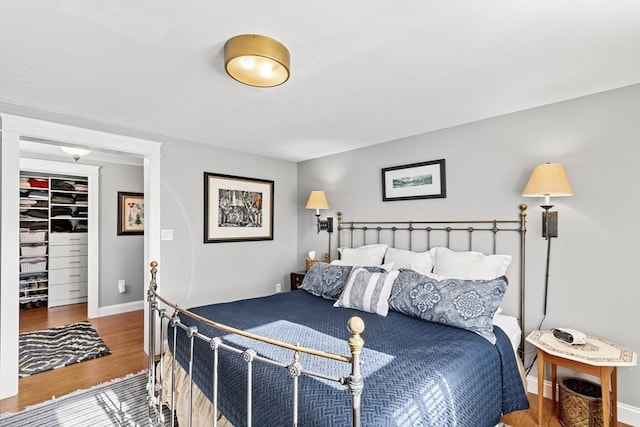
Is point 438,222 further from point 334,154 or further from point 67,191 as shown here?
point 67,191

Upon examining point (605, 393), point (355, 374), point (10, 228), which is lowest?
point (605, 393)

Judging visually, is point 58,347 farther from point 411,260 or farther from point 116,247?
point 411,260

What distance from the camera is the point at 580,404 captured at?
2090mm

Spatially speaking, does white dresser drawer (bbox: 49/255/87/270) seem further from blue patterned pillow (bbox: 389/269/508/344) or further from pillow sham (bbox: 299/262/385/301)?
blue patterned pillow (bbox: 389/269/508/344)

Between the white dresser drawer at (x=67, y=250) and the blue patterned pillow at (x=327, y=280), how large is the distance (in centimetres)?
446

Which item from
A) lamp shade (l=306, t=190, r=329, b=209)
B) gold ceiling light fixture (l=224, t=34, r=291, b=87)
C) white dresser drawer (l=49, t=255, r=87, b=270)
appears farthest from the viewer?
white dresser drawer (l=49, t=255, r=87, b=270)

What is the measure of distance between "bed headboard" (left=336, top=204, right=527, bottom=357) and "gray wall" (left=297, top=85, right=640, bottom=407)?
7cm

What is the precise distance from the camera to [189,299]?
3.62 meters

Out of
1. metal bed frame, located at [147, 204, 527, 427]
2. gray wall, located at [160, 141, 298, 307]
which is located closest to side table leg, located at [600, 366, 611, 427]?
metal bed frame, located at [147, 204, 527, 427]

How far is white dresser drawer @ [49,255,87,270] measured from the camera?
5.24 metres

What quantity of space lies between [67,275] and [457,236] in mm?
6000

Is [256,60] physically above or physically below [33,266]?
above

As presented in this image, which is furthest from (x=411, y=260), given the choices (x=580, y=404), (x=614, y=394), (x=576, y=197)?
Answer: (x=614, y=394)

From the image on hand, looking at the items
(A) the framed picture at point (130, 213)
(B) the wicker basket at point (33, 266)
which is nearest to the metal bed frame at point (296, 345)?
(A) the framed picture at point (130, 213)
